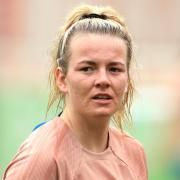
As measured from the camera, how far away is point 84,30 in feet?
8.23

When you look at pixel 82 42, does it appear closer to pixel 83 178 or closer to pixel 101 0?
pixel 83 178

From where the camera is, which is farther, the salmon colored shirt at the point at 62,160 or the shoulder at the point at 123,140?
the shoulder at the point at 123,140

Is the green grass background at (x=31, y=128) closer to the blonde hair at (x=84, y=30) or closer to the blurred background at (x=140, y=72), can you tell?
the blurred background at (x=140, y=72)

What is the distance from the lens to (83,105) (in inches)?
95.0

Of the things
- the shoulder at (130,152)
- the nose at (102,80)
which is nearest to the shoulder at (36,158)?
the nose at (102,80)

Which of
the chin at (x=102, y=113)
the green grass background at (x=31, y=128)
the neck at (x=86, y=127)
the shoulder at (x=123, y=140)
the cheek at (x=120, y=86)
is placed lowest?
the green grass background at (x=31, y=128)

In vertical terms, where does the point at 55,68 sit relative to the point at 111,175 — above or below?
above

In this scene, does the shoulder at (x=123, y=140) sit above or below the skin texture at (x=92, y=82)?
below

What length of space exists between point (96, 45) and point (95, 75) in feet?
0.34

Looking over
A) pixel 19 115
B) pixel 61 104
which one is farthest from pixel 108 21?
pixel 19 115

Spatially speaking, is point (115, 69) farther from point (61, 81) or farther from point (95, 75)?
point (61, 81)

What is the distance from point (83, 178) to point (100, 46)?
434 mm

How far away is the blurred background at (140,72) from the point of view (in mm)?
7254

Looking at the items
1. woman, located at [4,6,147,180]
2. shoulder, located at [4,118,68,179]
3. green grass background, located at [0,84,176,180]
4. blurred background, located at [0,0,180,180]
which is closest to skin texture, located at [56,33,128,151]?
woman, located at [4,6,147,180]
